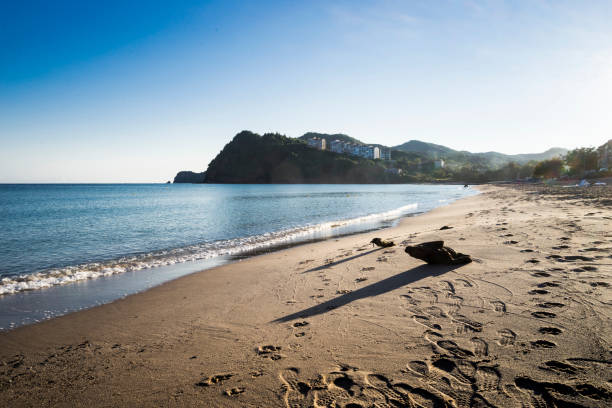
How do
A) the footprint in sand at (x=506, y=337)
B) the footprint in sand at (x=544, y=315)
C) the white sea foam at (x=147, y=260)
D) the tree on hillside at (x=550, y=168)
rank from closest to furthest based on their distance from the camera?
1. the footprint in sand at (x=506, y=337)
2. the footprint in sand at (x=544, y=315)
3. the white sea foam at (x=147, y=260)
4. the tree on hillside at (x=550, y=168)

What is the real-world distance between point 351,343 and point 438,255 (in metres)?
4.13

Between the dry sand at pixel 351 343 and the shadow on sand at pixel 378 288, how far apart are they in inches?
1.6

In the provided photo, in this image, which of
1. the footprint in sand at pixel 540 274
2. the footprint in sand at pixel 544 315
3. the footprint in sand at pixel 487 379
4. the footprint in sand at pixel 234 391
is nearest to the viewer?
the footprint in sand at pixel 487 379

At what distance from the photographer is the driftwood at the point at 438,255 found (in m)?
6.95

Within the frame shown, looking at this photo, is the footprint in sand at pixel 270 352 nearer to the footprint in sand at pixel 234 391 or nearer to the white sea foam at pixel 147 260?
the footprint in sand at pixel 234 391

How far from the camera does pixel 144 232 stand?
17.4m

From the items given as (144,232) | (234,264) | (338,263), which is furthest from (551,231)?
(144,232)

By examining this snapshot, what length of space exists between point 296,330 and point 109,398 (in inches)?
95.3

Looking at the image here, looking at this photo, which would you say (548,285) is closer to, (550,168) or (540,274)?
(540,274)

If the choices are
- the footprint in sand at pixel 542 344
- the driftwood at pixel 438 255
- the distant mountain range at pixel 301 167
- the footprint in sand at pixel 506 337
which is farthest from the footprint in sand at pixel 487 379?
the distant mountain range at pixel 301 167

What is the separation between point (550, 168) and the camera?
274 feet

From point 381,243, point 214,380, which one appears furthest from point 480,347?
point 381,243

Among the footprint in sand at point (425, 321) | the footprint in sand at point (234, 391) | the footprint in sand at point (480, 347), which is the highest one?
the footprint in sand at point (480, 347)

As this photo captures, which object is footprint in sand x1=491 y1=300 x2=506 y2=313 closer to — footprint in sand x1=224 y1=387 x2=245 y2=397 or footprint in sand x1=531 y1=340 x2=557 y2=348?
footprint in sand x1=531 y1=340 x2=557 y2=348
